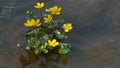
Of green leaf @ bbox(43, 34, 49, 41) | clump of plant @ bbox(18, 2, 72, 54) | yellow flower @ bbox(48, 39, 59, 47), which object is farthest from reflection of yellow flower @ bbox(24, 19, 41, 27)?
yellow flower @ bbox(48, 39, 59, 47)

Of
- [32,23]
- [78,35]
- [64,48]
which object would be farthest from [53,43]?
[78,35]

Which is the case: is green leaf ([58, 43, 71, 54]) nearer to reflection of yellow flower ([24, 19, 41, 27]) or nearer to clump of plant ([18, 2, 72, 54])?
clump of plant ([18, 2, 72, 54])

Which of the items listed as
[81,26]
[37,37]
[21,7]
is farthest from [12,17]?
[81,26]

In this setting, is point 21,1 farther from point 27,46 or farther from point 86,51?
point 86,51

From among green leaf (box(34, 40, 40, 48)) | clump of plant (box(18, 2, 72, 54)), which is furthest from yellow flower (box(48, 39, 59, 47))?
green leaf (box(34, 40, 40, 48))

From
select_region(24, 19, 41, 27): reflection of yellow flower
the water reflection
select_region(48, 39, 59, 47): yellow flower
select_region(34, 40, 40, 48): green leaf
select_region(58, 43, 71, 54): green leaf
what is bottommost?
the water reflection

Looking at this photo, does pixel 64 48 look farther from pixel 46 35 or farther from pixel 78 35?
pixel 78 35

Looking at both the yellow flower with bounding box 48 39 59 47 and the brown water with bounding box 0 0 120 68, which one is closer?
the yellow flower with bounding box 48 39 59 47

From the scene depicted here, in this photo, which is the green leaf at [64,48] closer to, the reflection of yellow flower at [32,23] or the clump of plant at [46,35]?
the clump of plant at [46,35]

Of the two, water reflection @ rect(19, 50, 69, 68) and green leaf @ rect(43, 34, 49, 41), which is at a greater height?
green leaf @ rect(43, 34, 49, 41)
